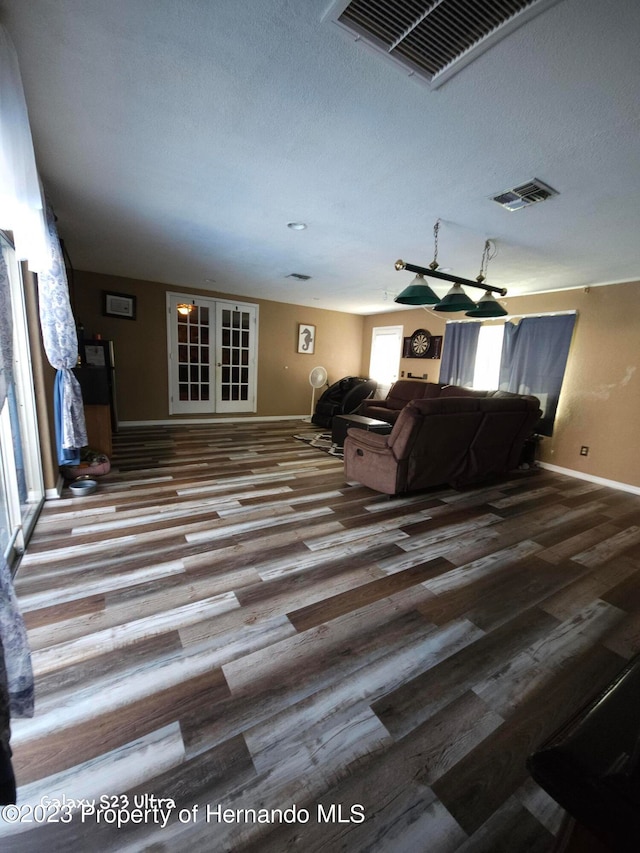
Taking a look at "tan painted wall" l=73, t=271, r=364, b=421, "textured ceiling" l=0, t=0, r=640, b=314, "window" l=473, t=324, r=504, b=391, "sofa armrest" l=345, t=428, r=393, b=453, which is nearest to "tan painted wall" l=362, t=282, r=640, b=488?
"window" l=473, t=324, r=504, b=391

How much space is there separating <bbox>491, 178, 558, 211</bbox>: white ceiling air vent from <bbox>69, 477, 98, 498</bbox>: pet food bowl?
401 cm

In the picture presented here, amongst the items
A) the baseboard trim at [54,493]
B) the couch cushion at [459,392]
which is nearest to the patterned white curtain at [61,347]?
the baseboard trim at [54,493]

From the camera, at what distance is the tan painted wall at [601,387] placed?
402cm

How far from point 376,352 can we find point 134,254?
16.6 feet

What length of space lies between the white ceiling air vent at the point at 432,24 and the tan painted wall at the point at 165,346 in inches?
215

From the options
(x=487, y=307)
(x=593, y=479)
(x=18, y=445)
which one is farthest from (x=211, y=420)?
(x=593, y=479)

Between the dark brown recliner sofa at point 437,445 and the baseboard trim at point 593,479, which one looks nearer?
the dark brown recliner sofa at point 437,445

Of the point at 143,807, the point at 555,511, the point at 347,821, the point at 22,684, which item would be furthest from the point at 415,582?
the point at 555,511

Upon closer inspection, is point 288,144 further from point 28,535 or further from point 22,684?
point 28,535

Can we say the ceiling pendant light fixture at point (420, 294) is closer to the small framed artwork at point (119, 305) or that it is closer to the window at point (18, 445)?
the window at point (18, 445)

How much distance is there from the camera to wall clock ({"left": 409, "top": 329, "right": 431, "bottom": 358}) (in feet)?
21.0

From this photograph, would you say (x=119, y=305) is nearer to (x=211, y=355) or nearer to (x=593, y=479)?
(x=211, y=355)

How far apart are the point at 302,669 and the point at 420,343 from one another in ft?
19.9

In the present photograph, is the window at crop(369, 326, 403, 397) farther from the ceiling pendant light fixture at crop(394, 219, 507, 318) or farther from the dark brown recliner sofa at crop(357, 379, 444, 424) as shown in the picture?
the ceiling pendant light fixture at crop(394, 219, 507, 318)
